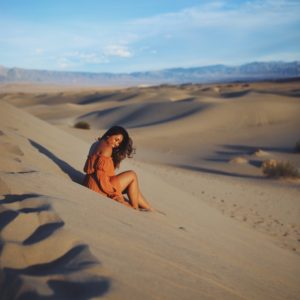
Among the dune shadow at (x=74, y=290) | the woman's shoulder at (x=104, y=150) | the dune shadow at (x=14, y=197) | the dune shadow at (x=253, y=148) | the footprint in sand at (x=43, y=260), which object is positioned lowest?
the dune shadow at (x=253, y=148)

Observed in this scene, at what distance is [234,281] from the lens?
10.6 ft

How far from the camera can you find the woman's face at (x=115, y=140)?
212 inches

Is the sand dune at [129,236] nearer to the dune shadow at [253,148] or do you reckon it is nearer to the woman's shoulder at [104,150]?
the woman's shoulder at [104,150]

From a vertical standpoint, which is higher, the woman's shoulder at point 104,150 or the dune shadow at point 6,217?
the woman's shoulder at point 104,150

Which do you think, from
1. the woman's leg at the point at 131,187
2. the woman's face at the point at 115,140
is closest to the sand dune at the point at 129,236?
the woman's leg at the point at 131,187

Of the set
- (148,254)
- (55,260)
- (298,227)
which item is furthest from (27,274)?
(298,227)

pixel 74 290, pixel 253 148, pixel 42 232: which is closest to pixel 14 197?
pixel 42 232

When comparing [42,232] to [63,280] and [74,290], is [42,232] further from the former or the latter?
[74,290]

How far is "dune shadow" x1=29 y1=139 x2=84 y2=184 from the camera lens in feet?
21.1

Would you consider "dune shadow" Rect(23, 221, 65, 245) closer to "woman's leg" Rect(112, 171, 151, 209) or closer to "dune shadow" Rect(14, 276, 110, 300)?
"dune shadow" Rect(14, 276, 110, 300)

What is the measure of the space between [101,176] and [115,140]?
52cm

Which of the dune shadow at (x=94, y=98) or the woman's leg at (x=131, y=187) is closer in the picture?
the woman's leg at (x=131, y=187)

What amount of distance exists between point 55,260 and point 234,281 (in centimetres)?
137

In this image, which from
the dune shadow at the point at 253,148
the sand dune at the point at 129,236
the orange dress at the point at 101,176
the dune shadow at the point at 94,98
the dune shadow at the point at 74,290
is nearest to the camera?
the dune shadow at the point at 74,290
